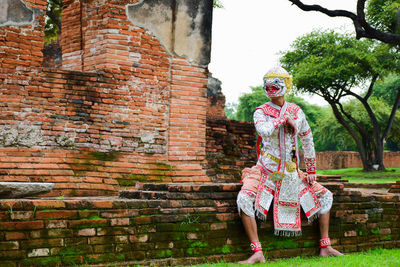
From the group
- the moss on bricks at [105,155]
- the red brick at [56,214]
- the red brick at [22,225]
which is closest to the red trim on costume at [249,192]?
the red brick at [56,214]

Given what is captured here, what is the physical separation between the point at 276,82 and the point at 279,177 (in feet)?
→ 2.76

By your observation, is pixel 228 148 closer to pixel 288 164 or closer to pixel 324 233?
pixel 324 233

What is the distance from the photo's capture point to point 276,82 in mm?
4617

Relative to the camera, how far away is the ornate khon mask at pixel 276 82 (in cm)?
462

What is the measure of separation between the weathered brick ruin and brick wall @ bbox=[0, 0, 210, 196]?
0.05ft

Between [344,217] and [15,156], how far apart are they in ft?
12.9

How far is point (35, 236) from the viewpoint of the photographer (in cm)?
371

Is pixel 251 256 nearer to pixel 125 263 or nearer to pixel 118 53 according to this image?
pixel 125 263

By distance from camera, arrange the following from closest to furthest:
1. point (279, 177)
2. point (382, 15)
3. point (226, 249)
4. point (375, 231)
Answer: point (226, 249) < point (279, 177) < point (375, 231) < point (382, 15)

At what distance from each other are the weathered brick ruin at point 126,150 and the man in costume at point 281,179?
193 millimetres

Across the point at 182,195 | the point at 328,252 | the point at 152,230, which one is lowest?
the point at 328,252

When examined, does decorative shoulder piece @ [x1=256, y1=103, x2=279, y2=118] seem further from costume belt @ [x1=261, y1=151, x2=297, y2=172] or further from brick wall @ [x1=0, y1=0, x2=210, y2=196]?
brick wall @ [x1=0, y1=0, x2=210, y2=196]

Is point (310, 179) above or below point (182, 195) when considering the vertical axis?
above

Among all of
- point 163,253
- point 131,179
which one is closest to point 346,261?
point 163,253
